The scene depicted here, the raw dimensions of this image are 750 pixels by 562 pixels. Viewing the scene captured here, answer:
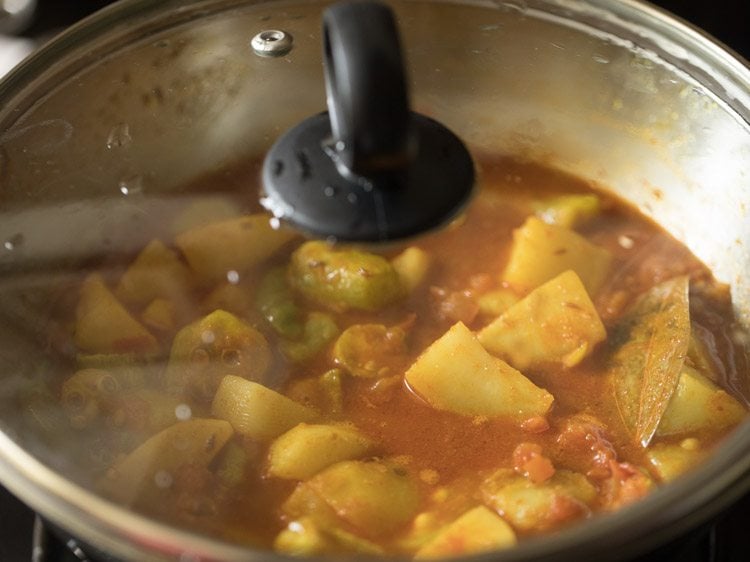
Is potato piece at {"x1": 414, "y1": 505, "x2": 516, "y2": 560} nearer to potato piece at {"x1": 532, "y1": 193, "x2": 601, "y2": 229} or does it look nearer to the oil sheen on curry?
the oil sheen on curry

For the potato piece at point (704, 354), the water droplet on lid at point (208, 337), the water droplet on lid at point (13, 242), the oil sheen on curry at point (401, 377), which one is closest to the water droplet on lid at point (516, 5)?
the oil sheen on curry at point (401, 377)

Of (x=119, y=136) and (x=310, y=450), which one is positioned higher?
(x=119, y=136)

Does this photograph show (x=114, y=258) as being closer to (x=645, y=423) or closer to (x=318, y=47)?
(x=318, y=47)

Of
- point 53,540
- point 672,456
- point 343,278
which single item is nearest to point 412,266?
point 343,278

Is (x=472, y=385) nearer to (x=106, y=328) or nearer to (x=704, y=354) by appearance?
(x=704, y=354)

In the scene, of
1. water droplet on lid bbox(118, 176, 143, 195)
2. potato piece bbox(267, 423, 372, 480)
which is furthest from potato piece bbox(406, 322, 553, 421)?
water droplet on lid bbox(118, 176, 143, 195)

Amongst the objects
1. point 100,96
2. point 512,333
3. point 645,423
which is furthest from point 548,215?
point 100,96
